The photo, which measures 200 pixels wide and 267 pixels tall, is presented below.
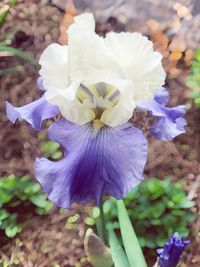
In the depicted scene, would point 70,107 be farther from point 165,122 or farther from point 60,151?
point 60,151

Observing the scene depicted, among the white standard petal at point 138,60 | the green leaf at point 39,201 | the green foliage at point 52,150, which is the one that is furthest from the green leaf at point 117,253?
the white standard petal at point 138,60

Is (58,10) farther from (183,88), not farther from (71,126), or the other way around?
(71,126)

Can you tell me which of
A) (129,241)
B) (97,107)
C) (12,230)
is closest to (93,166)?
(97,107)

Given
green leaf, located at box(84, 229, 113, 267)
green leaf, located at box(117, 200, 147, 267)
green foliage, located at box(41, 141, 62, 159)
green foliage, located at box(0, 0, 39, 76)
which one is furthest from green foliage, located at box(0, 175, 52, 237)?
green leaf, located at box(84, 229, 113, 267)

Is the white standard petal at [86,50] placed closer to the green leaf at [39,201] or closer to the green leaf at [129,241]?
the green leaf at [129,241]

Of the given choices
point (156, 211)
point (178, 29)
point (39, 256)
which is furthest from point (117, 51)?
point (178, 29)
